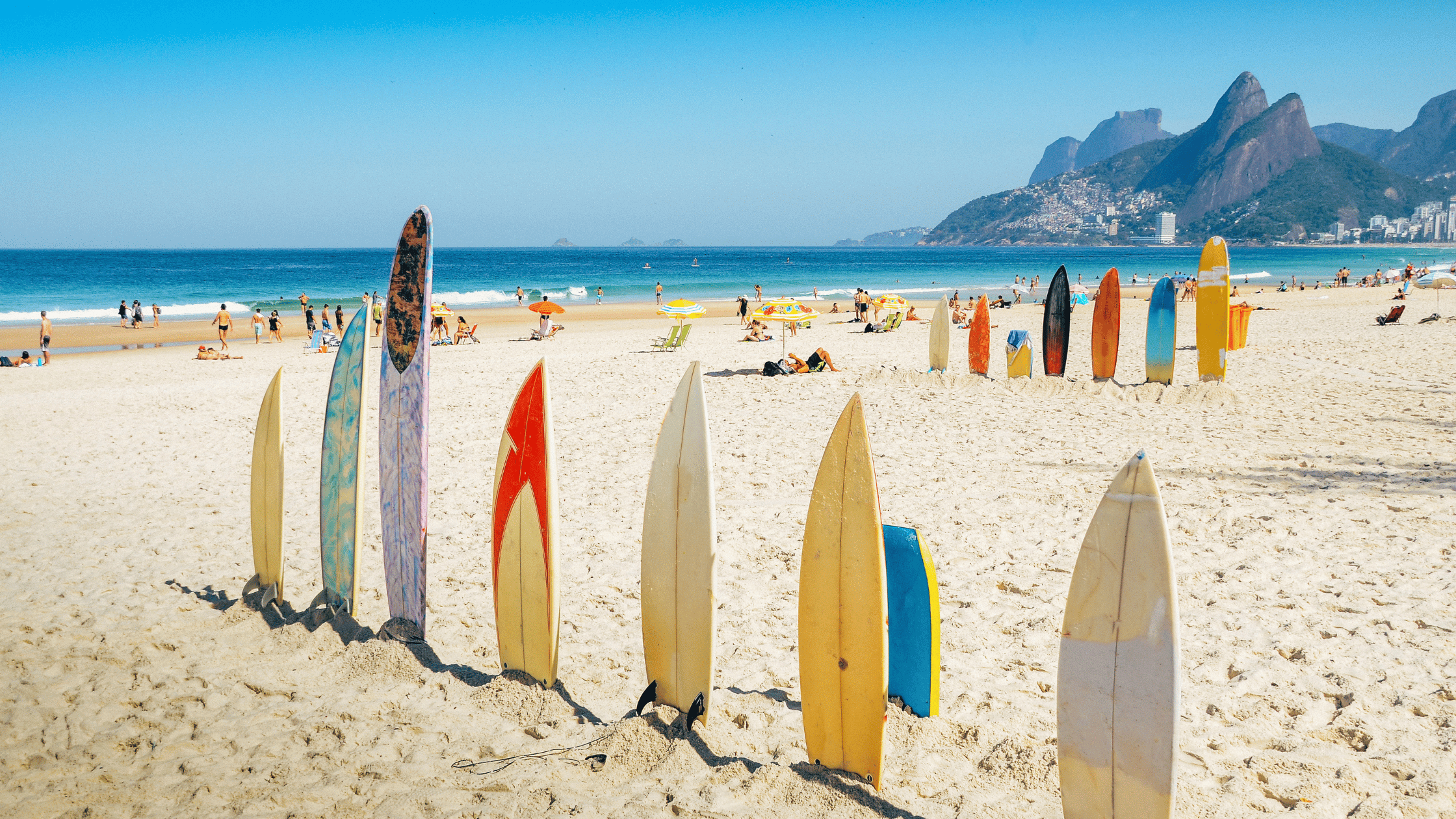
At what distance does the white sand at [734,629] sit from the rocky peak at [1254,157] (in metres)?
176

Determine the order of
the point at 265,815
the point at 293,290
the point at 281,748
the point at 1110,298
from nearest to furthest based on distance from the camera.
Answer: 1. the point at 265,815
2. the point at 281,748
3. the point at 1110,298
4. the point at 293,290

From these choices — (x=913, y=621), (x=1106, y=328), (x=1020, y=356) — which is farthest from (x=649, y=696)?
(x=1106, y=328)

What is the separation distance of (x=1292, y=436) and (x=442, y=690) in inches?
306

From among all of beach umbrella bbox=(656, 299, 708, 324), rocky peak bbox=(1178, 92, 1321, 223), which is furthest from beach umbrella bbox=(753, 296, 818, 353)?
rocky peak bbox=(1178, 92, 1321, 223)

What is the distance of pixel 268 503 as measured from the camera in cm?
407

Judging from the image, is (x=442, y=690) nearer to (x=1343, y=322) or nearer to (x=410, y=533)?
(x=410, y=533)

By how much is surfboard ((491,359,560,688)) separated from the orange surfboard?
897 centimetres

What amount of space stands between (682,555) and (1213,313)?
9.57 m

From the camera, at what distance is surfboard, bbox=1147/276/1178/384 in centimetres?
989

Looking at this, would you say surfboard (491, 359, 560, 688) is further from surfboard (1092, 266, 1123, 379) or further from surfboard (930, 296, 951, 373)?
surfboard (1092, 266, 1123, 379)

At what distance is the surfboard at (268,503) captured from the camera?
4051 mm

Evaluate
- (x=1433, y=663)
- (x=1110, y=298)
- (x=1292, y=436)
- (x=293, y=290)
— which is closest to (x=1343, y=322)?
(x=1110, y=298)

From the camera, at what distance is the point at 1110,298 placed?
1037 centimetres

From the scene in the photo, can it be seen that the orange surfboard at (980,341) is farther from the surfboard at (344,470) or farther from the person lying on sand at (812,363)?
the surfboard at (344,470)
